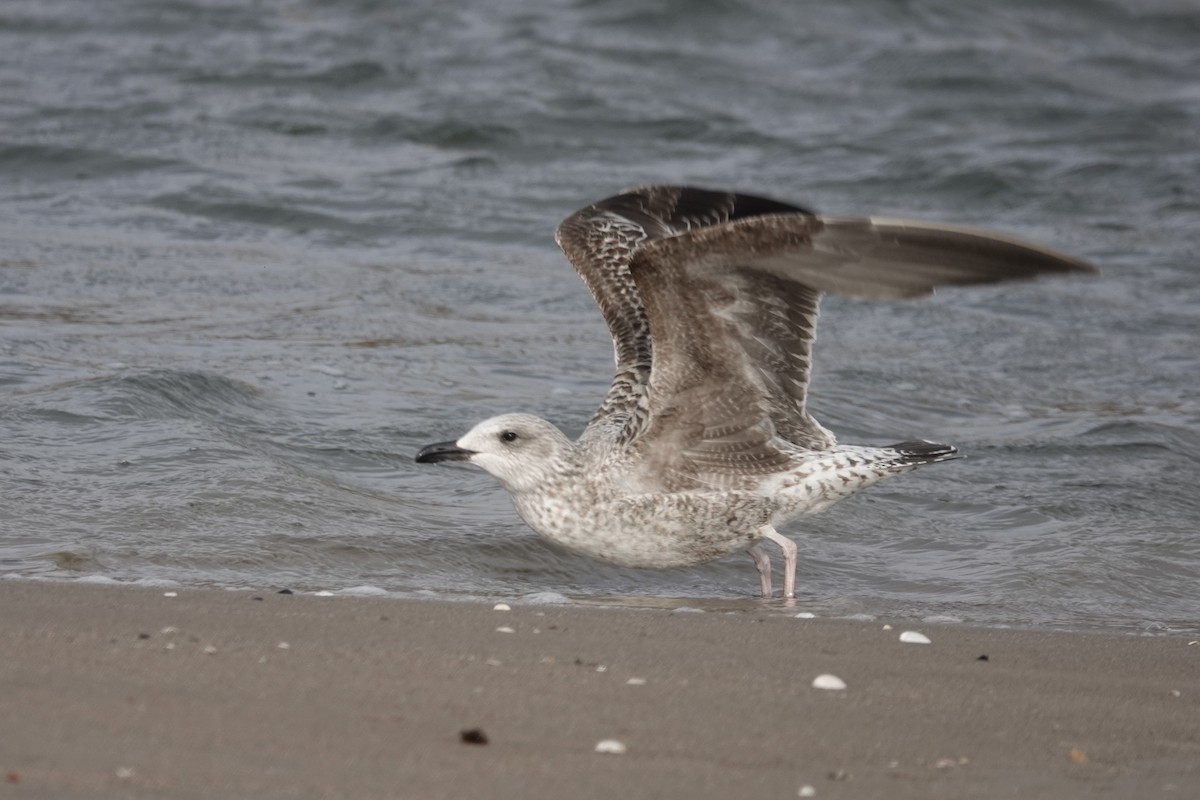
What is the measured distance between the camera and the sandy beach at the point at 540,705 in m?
3.21

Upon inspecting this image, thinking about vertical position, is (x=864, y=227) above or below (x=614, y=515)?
above

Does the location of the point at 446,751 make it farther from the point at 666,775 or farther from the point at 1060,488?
the point at 1060,488

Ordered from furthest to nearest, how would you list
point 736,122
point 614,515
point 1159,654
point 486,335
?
point 736,122, point 486,335, point 614,515, point 1159,654

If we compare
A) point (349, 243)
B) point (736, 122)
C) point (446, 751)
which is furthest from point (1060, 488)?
point (736, 122)

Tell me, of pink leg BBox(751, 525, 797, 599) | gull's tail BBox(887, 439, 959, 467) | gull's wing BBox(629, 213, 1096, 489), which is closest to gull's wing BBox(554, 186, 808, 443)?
gull's wing BBox(629, 213, 1096, 489)

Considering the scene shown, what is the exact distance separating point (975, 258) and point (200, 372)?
164 inches

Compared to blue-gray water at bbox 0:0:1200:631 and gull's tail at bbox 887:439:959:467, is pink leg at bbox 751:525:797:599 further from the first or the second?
gull's tail at bbox 887:439:959:467

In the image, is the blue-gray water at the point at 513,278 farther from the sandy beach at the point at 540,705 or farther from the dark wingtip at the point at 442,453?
the sandy beach at the point at 540,705

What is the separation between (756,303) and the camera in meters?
5.70

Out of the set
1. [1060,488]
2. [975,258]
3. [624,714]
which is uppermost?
[975,258]

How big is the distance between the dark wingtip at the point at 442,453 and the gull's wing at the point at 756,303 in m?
0.63

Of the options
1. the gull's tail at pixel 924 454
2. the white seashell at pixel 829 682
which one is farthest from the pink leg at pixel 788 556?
the white seashell at pixel 829 682

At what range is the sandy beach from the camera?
10.5 ft

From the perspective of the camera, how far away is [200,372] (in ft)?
25.8
